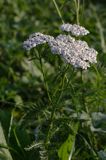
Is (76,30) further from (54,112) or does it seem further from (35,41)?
(54,112)

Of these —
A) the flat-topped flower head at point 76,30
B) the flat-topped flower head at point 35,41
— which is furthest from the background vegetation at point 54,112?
the flat-topped flower head at point 76,30

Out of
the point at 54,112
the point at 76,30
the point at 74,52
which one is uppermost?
the point at 76,30

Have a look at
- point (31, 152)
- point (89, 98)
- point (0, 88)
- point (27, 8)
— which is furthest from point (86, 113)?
point (27, 8)

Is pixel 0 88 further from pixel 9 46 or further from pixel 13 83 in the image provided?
pixel 9 46

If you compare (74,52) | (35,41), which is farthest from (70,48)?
(35,41)

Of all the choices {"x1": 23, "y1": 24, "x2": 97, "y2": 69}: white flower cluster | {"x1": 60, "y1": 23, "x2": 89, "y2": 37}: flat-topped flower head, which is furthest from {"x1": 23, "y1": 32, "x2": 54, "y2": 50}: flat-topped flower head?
{"x1": 60, "y1": 23, "x2": 89, "y2": 37}: flat-topped flower head

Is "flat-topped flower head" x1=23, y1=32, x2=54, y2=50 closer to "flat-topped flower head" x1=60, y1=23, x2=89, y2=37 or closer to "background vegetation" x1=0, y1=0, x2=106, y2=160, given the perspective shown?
"background vegetation" x1=0, y1=0, x2=106, y2=160

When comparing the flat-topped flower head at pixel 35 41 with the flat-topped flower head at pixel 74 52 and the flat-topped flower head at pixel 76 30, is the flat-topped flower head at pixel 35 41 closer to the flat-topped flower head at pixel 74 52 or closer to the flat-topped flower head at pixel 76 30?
the flat-topped flower head at pixel 74 52

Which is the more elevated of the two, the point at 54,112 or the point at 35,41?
the point at 35,41
